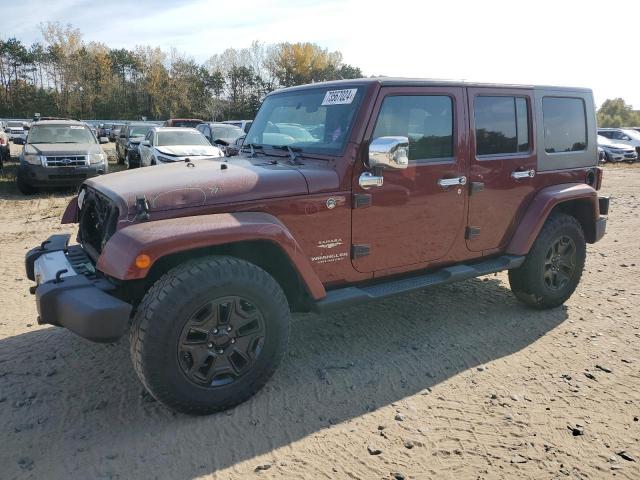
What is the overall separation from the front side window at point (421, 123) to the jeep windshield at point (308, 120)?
9.0 inches

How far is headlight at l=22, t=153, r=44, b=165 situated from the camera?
420 inches

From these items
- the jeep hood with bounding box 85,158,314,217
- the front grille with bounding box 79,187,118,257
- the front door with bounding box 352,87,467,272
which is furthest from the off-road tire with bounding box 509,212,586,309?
the front grille with bounding box 79,187,118,257

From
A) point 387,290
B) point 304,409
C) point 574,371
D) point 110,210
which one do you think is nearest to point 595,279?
point 574,371

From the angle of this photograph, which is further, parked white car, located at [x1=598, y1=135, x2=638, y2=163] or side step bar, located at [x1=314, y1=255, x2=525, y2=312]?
parked white car, located at [x1=598, y1=135, x2=638, y2=163]

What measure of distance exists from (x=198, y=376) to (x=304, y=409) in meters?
0.69

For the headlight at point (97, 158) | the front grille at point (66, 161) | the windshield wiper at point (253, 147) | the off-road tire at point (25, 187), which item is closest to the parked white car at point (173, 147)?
the headlight at point (97, 158)

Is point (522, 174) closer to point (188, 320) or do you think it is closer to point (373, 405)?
point (373, 405)

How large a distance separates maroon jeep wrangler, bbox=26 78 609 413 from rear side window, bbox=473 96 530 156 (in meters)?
0.01

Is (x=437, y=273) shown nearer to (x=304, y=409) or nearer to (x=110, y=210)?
(x=304, y=409)

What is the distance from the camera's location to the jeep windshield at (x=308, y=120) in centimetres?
351

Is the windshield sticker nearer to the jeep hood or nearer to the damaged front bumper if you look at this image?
the jeep hood

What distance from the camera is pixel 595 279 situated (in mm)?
5695

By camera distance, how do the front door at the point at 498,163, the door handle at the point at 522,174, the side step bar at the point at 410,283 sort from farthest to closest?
the door handle at the point at 522,174, the front door at the point at 498,163, the side step bar at the point at 410,283

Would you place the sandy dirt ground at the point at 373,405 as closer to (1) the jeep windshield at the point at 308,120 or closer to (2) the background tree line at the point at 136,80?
(1) the jeep windshield at the point at 308,120
